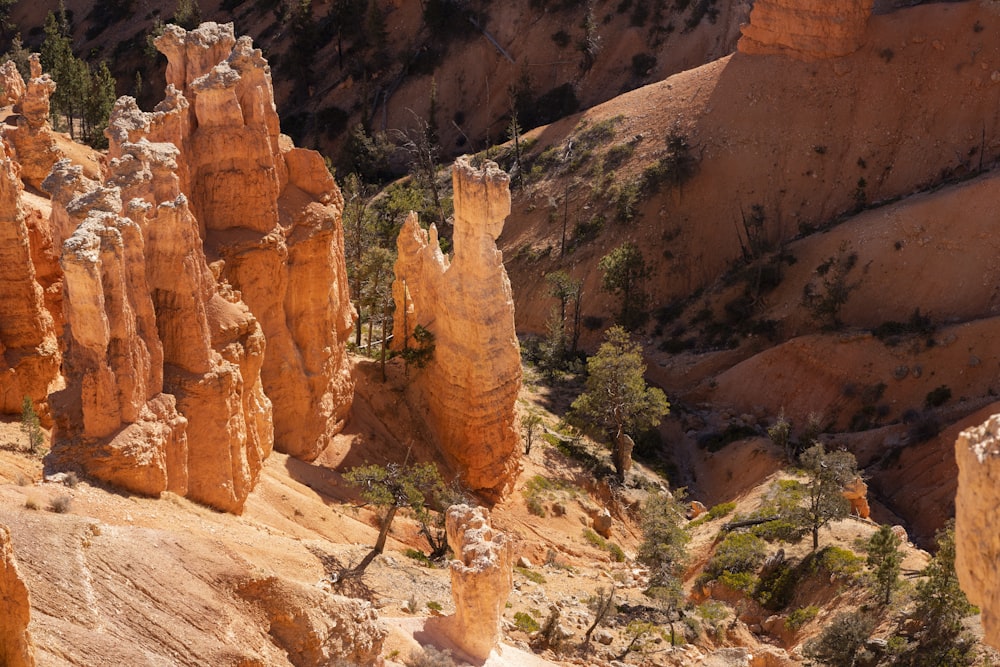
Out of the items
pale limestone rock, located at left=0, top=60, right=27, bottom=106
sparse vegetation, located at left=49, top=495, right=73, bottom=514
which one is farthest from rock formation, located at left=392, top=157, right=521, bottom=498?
pale limestone rock, located at left=0, top=60, right=27, bottom=106

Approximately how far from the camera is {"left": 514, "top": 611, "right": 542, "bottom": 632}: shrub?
32372mm

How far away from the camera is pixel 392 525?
36531 millimetres

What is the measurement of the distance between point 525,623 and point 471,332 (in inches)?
412

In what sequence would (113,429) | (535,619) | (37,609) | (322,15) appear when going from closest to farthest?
(37,609) → (113,429) → (535,619) → (322,15)

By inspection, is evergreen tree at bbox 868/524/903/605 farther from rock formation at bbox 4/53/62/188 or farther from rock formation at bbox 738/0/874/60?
rock formation at bbox 738/0/874/60

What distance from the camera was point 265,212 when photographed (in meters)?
36.1

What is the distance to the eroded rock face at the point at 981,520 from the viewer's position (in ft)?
47.3

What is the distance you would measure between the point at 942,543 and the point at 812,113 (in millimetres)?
42612

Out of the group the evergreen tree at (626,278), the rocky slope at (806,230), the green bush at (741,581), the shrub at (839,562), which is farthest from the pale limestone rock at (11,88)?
the shrub at (839,562)

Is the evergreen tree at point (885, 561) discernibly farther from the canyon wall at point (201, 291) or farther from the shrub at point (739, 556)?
the canyon wall at point (201, 291)

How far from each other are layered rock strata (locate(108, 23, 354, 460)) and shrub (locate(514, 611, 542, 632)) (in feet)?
30.1

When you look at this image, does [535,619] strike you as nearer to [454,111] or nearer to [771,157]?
[771,157]

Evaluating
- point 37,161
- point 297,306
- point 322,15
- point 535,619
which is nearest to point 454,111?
point 322,15

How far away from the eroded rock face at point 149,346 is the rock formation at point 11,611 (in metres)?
8.65
